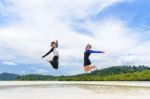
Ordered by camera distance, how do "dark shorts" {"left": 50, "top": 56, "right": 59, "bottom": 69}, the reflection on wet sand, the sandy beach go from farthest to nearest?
1. "dark shorts" {"left": 50, "top": 56, "right": 59, "bottom": 69}
2. the sandy beach
3. the reflection on wet sand

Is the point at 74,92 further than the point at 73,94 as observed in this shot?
Yes

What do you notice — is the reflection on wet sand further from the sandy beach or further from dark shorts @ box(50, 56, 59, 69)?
dark shorts @ box(50, 56, 59, 69)

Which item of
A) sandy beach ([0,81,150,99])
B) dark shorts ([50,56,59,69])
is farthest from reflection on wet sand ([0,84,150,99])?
dark shorts ([50,56,59,69])

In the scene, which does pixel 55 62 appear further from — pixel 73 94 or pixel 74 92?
pixel 73 94

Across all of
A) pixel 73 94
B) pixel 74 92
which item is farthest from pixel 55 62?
pixel 73 94

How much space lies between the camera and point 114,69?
408 feet

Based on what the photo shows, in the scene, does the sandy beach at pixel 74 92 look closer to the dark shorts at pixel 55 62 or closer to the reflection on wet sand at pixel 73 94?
the reflection on wet sand at pixel 73 94

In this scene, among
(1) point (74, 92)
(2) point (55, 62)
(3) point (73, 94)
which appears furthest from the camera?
(2) point (55, 62)

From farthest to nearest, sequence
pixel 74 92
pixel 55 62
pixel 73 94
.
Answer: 1. pixel 55 62
2. pixel 74 92
3. pixel 73 94

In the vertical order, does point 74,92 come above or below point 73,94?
above

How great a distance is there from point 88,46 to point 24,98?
8510mm

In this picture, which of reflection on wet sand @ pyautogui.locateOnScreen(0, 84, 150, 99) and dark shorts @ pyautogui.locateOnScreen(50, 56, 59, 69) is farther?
dark shorts @ pyautogui.locateOnScreen(50, 56, 59, 69)

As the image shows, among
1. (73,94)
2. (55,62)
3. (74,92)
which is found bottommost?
(73,94)

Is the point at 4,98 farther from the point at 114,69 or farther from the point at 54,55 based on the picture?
the point at 114,69
